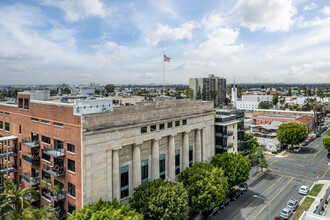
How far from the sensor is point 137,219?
28.2m

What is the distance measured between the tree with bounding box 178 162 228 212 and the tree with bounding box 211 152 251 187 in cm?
565

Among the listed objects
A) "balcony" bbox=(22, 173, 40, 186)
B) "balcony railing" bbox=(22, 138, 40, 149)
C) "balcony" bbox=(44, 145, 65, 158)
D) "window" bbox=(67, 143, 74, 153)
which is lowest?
"balcony" bbox=(22, 173, 40, 186)

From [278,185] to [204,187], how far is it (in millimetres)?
30273

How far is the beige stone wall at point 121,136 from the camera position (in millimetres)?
33688

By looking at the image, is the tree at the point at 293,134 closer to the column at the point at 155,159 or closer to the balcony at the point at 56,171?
the column at the point at 155,159

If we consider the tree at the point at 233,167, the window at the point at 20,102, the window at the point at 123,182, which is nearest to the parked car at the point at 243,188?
the tree at the point at 233,167

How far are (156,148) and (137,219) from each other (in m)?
17.6

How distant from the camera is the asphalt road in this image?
156 ft

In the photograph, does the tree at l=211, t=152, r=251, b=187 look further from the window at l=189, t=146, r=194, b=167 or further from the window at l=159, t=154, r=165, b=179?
the window at l=159, t=154, r=165, b=179

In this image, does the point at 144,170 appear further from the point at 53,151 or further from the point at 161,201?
the point at 53,151

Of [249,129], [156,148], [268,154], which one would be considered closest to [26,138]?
[156,148]

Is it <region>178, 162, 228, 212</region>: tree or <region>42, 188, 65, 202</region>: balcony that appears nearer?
<region>42, 188, 65, 202</region>: balcony

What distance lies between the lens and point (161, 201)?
3450cm

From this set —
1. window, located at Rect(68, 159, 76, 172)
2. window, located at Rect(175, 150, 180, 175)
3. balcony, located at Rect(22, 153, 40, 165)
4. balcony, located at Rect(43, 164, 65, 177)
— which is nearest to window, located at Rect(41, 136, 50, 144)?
balcony, located at Rect(22, 153, 40, 165)
